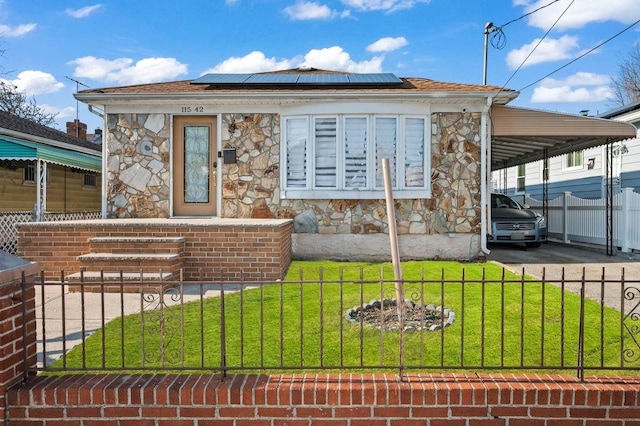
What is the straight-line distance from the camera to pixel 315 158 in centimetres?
913

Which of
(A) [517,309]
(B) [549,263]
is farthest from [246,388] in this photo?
(B) [549,263]

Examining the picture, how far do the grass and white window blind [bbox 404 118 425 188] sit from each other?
3.39 meters

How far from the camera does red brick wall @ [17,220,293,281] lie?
7.25m

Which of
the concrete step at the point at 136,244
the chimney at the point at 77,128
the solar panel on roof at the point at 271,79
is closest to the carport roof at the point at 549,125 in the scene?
the solar panel on roof at the point at 271,79

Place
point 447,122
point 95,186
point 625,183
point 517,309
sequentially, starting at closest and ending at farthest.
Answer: point 517,309 < point 447,122 < point 625,183 < point 95,186

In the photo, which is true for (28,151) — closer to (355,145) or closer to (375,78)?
(355,145)

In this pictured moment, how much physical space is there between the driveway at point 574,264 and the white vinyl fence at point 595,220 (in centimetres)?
40

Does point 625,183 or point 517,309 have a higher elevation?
point 625,183

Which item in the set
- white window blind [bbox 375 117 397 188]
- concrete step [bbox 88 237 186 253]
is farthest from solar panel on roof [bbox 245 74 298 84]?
concrete step [bbox 88 237 186 253]

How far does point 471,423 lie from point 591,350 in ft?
5.44

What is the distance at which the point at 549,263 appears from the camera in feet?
30.4

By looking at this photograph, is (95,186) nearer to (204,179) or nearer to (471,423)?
(204,179)

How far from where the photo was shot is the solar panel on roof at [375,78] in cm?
963

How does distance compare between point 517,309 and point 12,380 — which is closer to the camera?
point 12,380
